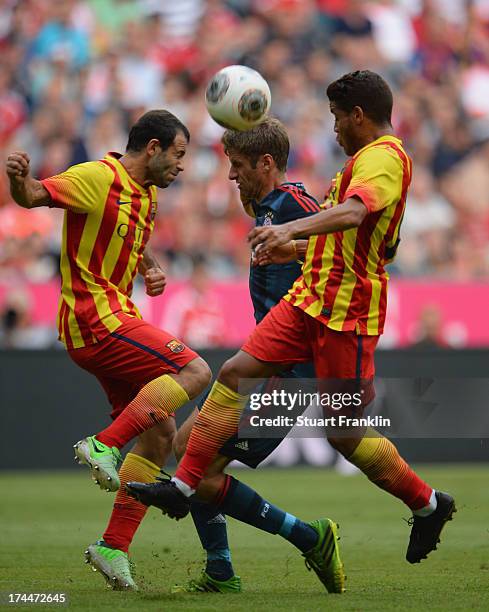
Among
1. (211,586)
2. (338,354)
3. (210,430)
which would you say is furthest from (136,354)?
(211,586)

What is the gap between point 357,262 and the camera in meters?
5.64

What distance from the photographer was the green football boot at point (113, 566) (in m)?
5.81

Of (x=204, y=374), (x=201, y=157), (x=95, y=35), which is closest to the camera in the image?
(x=204, y=374)

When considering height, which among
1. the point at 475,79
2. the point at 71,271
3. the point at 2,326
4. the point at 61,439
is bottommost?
the point at 61,439

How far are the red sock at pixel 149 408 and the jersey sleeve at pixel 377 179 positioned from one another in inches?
53.0

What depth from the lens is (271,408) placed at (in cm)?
578

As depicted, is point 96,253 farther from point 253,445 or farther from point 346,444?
point 346,444

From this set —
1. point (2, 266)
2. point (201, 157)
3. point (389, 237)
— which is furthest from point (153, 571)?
point (201, 157)

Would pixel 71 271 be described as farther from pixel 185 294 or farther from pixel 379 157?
pixel 185 294

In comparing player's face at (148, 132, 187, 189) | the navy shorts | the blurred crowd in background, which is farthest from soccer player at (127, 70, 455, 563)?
the blurred crowd in background

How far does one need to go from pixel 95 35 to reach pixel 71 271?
11.7 metres

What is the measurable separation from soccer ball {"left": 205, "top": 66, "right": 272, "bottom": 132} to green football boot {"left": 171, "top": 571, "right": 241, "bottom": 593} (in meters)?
2.23

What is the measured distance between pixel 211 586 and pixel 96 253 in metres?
1.76

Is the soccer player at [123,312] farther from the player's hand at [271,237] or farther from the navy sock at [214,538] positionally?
the player's hand at [271,237]
